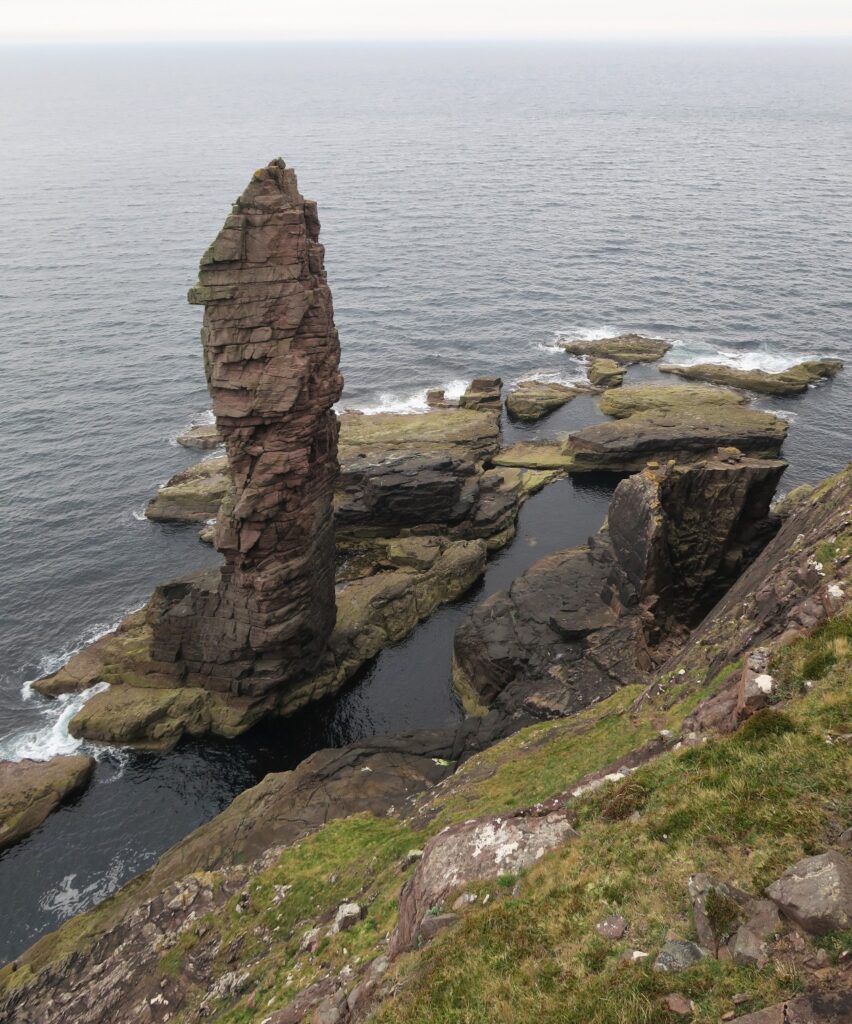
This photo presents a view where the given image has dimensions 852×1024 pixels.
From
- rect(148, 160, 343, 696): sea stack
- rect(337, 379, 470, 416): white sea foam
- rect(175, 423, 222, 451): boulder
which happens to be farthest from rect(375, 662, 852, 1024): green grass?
rect(337, 379, 470, 416): white sea foam

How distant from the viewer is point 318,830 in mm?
38719

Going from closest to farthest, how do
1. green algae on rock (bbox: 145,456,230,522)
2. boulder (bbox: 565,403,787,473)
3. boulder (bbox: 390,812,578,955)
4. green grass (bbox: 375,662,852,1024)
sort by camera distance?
green grass (bbox: 375,662,852,1024) < boulder (bbox: 390,812,578,955) < green algae on rock (bbox: 145,456,230,522) < boulder (bbox: 565,403,787,473)

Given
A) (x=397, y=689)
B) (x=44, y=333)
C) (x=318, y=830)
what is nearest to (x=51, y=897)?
(x=318, y=830)

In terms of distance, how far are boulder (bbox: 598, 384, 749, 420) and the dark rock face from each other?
1520 inches

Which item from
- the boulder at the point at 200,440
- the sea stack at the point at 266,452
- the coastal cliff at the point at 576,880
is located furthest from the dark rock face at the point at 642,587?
the boulder at the point at 200,440

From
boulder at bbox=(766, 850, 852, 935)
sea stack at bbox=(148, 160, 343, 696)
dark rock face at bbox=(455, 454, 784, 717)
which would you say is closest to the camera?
boulder at bbox=(766, 850, 852, 935)

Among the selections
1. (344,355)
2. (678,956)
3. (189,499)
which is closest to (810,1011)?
(678,956)

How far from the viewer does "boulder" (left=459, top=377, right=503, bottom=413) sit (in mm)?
100750

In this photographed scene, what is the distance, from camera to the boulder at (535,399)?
99.2 meters

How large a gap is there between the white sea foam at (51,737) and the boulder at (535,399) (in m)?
60.9

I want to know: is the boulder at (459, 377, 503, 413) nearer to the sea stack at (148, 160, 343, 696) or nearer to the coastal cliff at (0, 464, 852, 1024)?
the sea stack at (148, 160, 343, 696)

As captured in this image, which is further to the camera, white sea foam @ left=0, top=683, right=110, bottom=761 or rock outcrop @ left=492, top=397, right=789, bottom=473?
rock outcrop @ left=492, top=397, right=789, bottom=473

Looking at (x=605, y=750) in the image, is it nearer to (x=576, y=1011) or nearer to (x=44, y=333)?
(x=576, y=1011)

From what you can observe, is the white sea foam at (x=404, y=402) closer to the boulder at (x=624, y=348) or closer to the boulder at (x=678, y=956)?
the boulder at (x=624, y=348)
